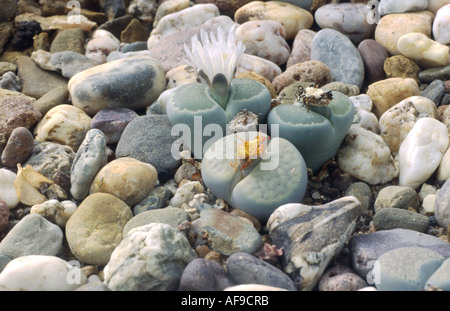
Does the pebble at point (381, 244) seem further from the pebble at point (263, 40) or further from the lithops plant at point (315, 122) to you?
the pebble at point (263, 40)

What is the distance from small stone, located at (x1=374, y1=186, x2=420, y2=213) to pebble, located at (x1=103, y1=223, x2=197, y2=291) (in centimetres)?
128

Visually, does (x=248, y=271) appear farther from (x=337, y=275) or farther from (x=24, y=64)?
(x=24, y=64)

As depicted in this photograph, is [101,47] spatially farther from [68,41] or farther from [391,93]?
[391,93]

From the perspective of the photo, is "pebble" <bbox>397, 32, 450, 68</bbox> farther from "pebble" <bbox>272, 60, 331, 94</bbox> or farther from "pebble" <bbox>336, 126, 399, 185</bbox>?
"pebble" <bbox>336, 126, 399, 185</bbox>

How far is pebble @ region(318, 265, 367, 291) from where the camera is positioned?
2.45 m

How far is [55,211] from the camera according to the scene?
3.02m

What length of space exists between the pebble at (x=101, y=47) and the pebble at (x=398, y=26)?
2439mm

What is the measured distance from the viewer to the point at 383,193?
317 cm

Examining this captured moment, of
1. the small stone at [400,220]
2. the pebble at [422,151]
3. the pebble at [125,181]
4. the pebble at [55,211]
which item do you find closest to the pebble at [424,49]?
the pebble at [422,151]

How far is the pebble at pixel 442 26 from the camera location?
13.7 ft

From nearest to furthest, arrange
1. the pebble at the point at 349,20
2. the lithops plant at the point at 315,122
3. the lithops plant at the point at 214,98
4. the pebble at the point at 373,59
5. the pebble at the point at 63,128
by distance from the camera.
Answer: the lithops plant at the point at 315,122 → the lithops plant at the point at 214,98 → the pebble at the point at 63,128 → the pebble at the point at 373,59 → the pebble at the point at 349,20

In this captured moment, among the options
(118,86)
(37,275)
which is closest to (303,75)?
(118,86)

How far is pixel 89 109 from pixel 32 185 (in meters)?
0.85

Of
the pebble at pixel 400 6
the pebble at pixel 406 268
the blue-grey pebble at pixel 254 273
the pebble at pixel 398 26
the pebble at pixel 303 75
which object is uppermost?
the pebble at pixel 400 6
